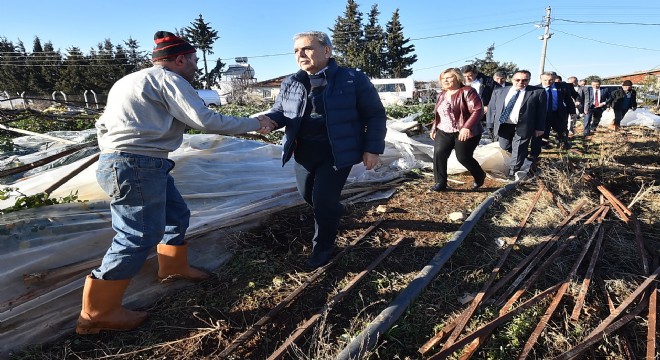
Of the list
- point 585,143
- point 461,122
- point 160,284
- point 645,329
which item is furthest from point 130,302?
point 585,143

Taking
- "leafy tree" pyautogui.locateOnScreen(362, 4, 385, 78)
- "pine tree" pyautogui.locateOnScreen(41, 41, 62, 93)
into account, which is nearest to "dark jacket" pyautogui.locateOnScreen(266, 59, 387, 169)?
"leafy tree" pyautogui.locateOnScreen(362, 4, 385, 78)

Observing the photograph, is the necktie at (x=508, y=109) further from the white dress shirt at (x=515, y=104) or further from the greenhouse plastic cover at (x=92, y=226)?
the greenhouse plastic cover at (x=92, y=226)

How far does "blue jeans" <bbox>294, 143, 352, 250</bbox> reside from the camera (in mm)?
2545

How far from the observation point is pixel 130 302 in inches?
92.2

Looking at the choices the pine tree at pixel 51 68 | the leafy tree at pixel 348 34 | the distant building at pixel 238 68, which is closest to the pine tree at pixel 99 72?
the pine tree at pixel 51 68

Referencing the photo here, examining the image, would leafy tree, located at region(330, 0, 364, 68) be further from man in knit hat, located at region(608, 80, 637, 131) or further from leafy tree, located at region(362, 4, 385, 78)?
man in knit hat, located at region(608, 80, 637, 131)

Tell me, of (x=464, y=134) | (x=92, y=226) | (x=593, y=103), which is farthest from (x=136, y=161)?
(x=593, y=103)

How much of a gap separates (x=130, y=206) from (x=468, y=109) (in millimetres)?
3631

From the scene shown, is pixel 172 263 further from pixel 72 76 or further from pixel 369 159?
pixel 72 76

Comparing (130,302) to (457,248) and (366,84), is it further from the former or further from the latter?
(457,248)

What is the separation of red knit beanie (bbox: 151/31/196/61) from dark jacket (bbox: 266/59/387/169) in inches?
30.5

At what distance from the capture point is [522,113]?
5.00 metres

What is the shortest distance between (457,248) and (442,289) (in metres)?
0.60

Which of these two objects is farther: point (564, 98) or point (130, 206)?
point (564, 98)
